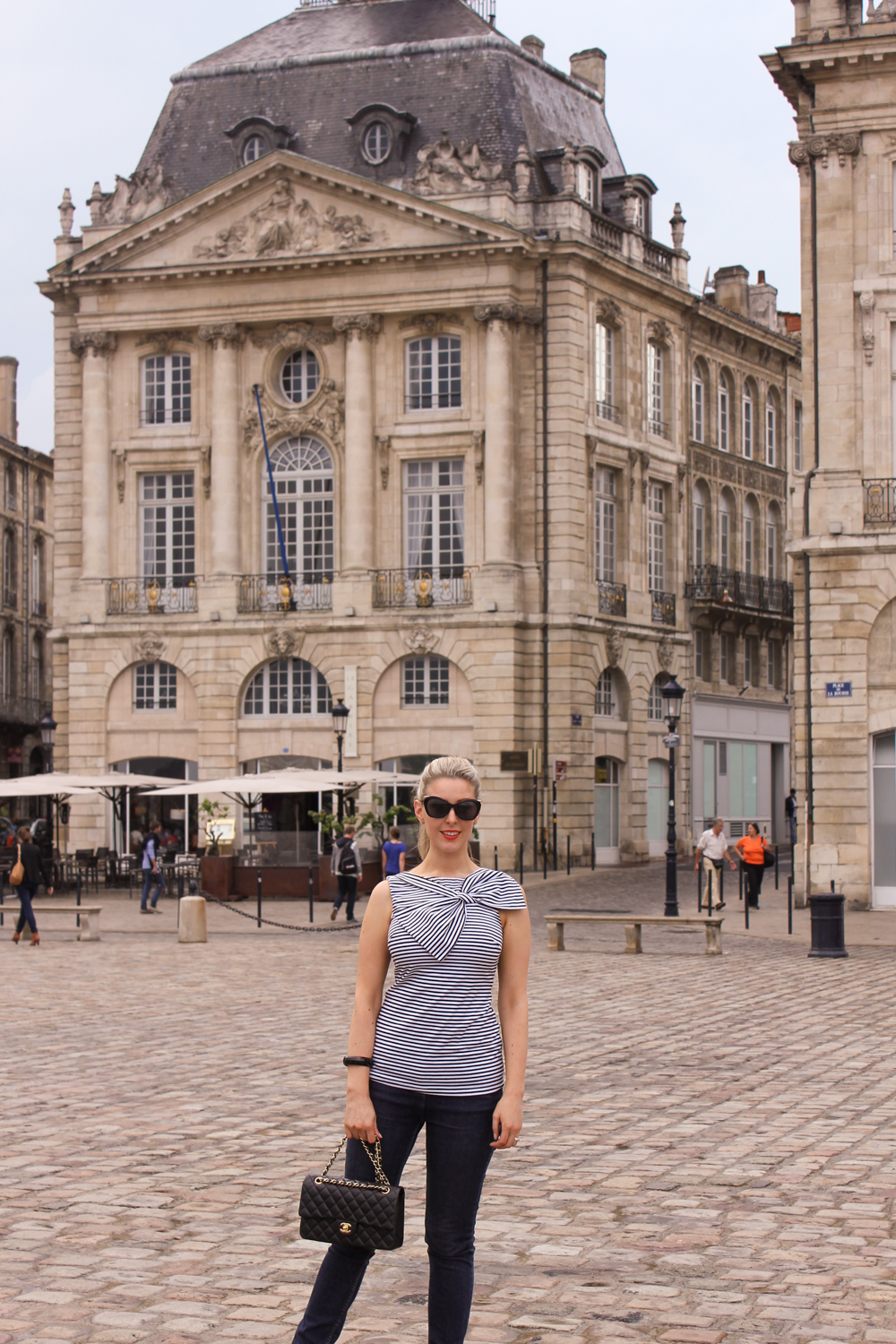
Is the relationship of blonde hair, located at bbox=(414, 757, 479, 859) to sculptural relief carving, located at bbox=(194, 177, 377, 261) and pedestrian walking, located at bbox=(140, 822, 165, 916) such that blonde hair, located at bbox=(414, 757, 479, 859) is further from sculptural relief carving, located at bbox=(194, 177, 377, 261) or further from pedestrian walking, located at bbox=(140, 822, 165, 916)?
sculptural relief carving, located at bbox=(194, 177, 377, 261)

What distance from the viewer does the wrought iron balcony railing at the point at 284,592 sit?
46.1 meters

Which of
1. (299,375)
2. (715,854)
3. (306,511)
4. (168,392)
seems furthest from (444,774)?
(168,392)

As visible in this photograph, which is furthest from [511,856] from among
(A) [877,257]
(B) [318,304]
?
(A) [877,257]

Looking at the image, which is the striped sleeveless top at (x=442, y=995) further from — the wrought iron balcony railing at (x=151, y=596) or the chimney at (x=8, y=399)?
the chimney at (x=8, y=399)

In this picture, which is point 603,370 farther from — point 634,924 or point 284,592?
point 634,924

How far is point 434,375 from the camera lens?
46.0 m

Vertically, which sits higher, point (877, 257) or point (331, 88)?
point (331, 88)

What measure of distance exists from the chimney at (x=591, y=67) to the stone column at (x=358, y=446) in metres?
13.5

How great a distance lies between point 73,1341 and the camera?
6559 millimetres

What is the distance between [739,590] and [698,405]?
528 cm

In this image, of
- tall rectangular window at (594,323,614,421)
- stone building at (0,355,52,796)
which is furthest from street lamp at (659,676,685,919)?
stone building at (0,355,52,796)

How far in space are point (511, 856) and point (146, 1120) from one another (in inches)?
1292

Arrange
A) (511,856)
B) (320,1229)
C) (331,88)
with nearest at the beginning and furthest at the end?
(320,1229) → (511,856) → (331,88)

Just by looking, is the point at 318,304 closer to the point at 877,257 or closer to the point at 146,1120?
the point at 877,257
